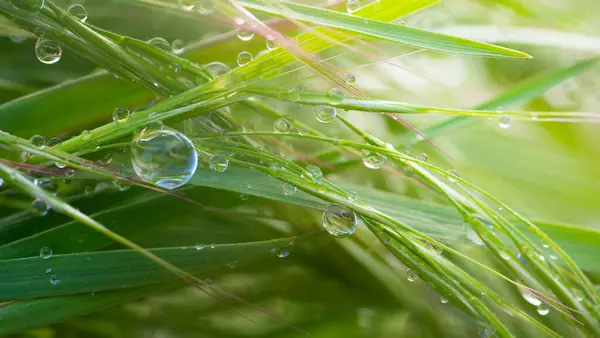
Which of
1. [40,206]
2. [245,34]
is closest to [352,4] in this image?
[245,34]

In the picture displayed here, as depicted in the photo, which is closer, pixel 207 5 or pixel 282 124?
pixel 207 5

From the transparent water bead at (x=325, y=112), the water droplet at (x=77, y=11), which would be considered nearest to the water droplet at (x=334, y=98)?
the transparent water bead at (x=325, y=112)

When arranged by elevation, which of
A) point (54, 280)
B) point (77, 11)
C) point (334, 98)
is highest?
point (77, 11)

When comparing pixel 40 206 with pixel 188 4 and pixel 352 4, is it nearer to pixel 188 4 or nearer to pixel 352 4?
pixel 188 4

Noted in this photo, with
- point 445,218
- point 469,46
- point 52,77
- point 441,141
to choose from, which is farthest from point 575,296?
point 52,77

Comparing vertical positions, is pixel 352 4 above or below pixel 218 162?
above
